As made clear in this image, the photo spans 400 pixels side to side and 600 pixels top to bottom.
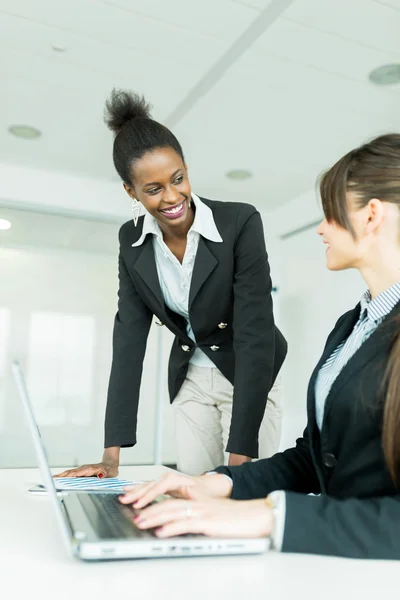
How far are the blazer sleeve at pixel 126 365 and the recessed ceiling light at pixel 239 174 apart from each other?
318cm

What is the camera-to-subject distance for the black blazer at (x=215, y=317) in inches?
59.7

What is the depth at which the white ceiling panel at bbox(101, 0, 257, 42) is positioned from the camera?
273 cm

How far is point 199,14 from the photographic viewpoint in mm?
2818

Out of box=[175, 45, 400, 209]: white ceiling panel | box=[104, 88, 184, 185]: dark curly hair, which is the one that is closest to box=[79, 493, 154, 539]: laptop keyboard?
box=[104, 88, 184, 185]: dark curly hair

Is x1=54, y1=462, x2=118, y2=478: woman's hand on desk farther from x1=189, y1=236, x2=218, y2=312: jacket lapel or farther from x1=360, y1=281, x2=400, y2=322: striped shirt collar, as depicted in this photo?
x1=360, y1=281, x2=400, y2=322: striped shirt collar

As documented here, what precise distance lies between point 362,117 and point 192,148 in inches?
49.4

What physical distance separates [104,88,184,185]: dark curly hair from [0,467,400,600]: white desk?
113 centimetres

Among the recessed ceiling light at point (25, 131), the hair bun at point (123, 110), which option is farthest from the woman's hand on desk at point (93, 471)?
the recessed ceiling light at point (25, 131)

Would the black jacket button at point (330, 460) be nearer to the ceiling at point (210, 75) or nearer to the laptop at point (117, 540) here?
the laptop at point (117, 540)

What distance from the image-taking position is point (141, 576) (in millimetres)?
586

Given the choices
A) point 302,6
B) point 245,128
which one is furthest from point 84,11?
point 245,128

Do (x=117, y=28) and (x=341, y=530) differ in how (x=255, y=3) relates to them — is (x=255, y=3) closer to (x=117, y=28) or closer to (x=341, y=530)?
(x=117, y=28)

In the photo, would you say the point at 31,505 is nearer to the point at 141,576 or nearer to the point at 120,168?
the point at 141,576

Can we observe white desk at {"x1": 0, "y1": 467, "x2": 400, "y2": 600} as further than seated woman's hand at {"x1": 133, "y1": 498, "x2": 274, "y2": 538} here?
No
